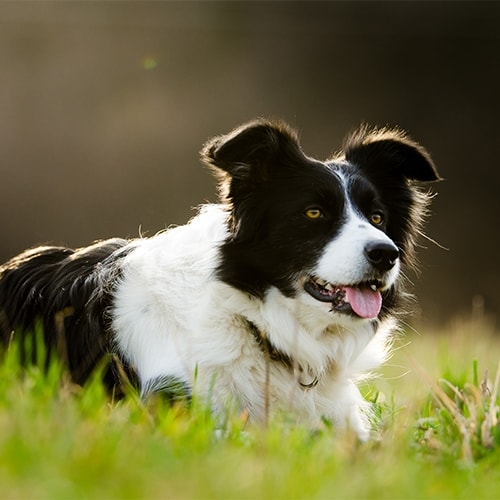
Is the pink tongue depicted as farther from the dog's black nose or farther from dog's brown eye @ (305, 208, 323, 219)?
dog's brown eye @ (305, 208, 323, 219)

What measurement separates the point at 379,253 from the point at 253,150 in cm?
83

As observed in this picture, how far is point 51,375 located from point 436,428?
1735mm

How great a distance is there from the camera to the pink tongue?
4223 millimetres

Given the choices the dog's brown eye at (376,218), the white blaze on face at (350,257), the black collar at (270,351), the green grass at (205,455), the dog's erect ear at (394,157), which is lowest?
the black collar at (270,351)

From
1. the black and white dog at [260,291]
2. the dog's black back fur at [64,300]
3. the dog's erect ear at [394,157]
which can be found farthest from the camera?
the dog's erect ear at [394,157]

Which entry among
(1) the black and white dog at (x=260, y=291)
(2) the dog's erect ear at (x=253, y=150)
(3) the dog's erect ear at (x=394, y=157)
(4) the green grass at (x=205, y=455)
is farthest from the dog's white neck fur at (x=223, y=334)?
(3) the dog's erect ear at (x=394, y=157)

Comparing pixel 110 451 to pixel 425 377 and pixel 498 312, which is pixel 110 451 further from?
pixel 498 312

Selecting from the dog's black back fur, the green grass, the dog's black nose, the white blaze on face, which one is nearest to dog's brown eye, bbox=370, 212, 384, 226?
the white blaze on face

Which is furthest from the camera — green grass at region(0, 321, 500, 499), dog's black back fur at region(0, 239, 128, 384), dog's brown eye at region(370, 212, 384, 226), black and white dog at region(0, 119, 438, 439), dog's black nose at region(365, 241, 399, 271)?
dog's black back fur at region(0, 239, 128, 384)

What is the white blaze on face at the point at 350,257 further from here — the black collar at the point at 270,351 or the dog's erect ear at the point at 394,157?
the dog's erect ear at the point at 394,157

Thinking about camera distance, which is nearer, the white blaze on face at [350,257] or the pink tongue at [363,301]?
the white blaze on face at [350,257]

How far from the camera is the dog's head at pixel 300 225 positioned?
Answer: 414 centimetres

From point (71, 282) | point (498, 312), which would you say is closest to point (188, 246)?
point (71, 282)

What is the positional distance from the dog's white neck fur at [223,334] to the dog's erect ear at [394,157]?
84 cm
